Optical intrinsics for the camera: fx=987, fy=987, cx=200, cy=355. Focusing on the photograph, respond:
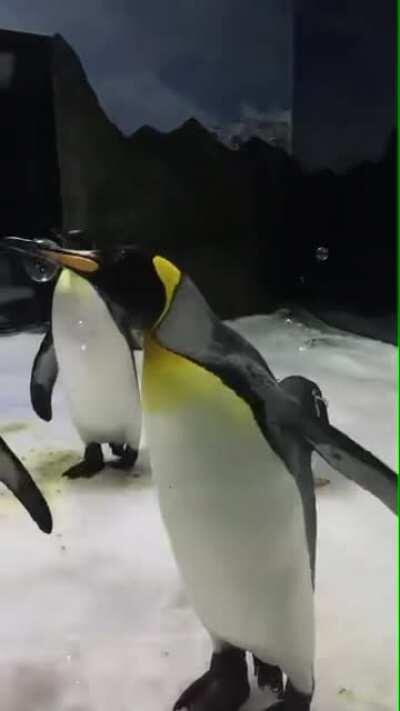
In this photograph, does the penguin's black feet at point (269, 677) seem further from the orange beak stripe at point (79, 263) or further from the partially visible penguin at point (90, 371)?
the orange beak stripe at point (79, 263)

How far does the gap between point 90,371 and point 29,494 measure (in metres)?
A: 0.09

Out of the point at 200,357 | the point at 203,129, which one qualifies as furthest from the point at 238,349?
the point at 203,129

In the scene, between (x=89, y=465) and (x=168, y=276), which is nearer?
(x=168, y=276)

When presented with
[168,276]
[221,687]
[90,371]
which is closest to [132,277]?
[168,276]

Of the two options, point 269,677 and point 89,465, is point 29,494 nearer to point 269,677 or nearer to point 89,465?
point 89,465

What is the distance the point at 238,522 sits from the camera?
0.53 meters

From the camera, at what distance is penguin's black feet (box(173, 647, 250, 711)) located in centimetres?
55

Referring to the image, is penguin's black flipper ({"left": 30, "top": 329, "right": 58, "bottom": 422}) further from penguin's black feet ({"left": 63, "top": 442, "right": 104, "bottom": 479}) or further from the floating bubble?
the floating bubble

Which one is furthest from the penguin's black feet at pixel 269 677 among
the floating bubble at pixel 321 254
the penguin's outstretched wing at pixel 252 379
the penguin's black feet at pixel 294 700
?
the floating bubble at pixel 321 254

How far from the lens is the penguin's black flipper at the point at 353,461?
49 centimetres

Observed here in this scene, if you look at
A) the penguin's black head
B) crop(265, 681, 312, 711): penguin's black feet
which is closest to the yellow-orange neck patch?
the penguin's black head

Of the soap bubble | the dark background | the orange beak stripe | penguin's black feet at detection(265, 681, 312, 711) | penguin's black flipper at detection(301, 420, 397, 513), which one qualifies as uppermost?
the dark background

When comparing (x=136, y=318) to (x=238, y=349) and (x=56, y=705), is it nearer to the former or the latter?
(x=238, y=349)

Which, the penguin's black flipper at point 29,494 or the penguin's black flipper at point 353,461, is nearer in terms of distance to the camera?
the penguin's black flipper at point 353,461
